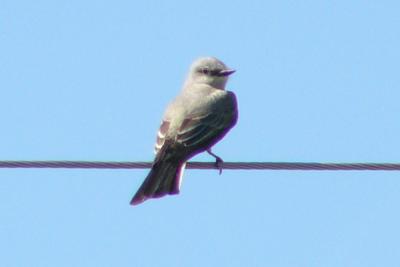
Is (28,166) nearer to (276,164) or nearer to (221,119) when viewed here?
(276,164)

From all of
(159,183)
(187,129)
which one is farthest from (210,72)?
(159,183)

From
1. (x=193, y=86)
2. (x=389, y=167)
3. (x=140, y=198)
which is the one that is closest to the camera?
(x=389, y=167)

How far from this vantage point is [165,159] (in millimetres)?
11008

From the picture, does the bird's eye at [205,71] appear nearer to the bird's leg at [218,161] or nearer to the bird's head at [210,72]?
the bird's head at [210,72]

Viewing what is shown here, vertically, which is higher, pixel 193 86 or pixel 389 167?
pixel 193 86

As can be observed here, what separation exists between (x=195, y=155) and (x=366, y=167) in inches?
108

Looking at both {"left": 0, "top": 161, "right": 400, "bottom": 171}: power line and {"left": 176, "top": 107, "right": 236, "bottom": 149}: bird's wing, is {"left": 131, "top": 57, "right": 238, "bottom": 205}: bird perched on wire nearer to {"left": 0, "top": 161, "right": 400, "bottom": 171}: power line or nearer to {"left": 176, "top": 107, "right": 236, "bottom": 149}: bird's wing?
{"left": 176, "top": 107, "right": 236, "bottom": 149}: bird's wing

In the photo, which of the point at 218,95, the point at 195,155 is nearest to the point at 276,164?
the point at 195,155

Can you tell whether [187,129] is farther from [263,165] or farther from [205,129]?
[263,165]

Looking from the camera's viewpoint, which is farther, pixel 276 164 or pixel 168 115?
pixel 168 115

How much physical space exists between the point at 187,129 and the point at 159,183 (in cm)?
83

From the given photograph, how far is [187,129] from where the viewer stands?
37.2ft

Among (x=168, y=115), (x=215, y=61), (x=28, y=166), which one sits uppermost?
(x=215, y=61)

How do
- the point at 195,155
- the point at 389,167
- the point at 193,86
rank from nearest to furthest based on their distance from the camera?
the point at 389,167, the point at 195,155, the point at 193,86
